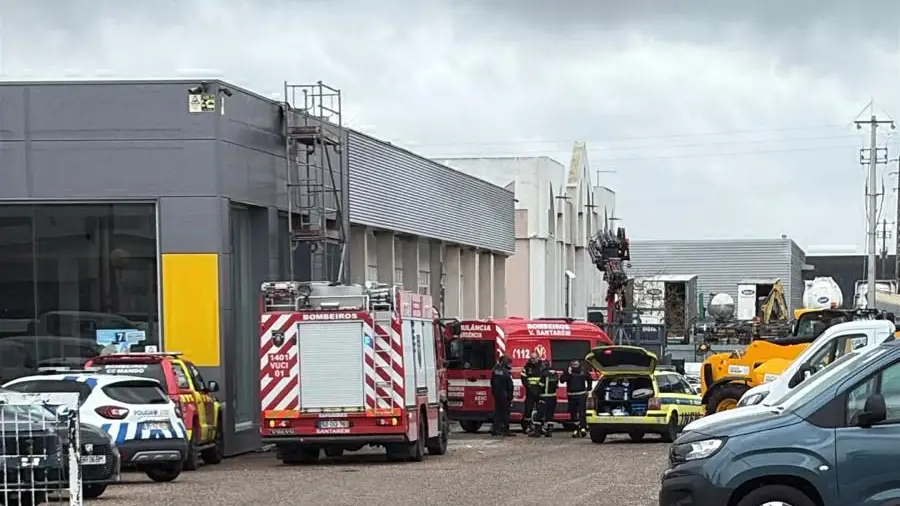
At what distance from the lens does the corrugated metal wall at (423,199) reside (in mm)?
37375

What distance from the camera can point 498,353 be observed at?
114 feet

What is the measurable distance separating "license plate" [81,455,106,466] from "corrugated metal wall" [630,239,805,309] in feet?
244

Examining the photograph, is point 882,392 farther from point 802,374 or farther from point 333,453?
point 333,453

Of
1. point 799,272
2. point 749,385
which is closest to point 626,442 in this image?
point 749,385

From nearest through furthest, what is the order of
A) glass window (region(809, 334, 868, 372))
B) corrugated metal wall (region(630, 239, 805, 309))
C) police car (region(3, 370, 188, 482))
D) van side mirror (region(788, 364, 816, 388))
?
police car (region(3, 370, 188, 482))
van side mirror (region(788, 364, 816, 388))
glass window (region(809, 334, 868, 372))
corrugated metal wall (region(630, 239, 805, 309))

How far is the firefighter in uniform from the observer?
3306 centimetres

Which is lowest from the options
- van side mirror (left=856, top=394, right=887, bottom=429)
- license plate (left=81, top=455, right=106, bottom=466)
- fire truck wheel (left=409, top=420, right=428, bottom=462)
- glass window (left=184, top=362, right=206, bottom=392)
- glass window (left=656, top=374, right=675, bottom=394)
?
fire truck wheel (left=409, top=420, right=428, bottom=462)

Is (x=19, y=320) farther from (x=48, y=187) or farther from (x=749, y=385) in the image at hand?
(x=749, y=385)

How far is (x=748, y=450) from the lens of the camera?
11.3 m

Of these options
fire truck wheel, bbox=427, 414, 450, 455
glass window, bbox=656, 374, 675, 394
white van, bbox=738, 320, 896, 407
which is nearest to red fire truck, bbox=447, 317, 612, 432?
glass window, bbox=656, 374, 675, 394

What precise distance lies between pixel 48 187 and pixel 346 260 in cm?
850

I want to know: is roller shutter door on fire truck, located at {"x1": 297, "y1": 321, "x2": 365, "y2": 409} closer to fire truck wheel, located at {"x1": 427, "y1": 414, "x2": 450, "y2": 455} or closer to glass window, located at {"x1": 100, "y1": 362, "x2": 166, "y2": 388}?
glass window, located at {"x1": 100, "y1": 362, "x2": 166, "y2": 388}

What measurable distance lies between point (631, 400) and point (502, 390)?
13.6 feet

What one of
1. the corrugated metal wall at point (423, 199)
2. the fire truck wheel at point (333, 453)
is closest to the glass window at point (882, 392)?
the fire truck wheel at point (333, 453)
